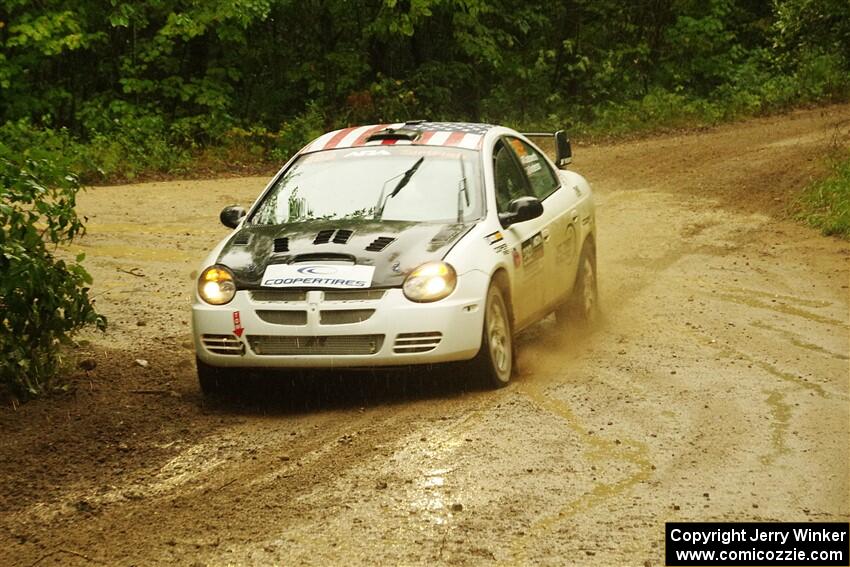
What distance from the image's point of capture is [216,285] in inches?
329

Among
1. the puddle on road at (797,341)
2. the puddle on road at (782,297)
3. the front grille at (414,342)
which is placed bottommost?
the puddle on road at (782,297)

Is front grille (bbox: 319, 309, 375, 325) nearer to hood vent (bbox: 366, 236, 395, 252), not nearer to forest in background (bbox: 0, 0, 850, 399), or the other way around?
hood vent (bbox: 366, 236, 395, 252)

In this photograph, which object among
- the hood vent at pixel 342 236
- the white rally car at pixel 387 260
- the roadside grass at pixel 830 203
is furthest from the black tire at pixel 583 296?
the roadside grass at pixel 830 203

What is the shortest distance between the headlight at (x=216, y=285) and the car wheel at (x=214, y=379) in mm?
405

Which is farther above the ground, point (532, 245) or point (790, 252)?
point (532, 245)

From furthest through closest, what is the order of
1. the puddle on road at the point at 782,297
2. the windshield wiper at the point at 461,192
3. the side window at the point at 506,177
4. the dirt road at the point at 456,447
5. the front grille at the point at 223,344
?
the puddle on road at the point at 782,297 → the side window at the point at 506,177 → the windshield wiper at the point at 461,192 → the front grille at the point at 223,344 → the dirt road at the point at 456,447

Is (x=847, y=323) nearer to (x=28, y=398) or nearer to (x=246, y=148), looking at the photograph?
(x=28, y=398)

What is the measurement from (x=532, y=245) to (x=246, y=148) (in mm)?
16392

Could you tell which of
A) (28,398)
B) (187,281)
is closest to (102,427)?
(28,398)

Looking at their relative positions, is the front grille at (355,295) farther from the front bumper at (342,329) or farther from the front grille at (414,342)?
the front grille at (414,342)

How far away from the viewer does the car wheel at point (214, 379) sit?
8.44 metres

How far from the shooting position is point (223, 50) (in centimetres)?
2828

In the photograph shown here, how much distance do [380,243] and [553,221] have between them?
6.71 ft

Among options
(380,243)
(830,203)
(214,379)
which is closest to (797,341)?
(380,243)
